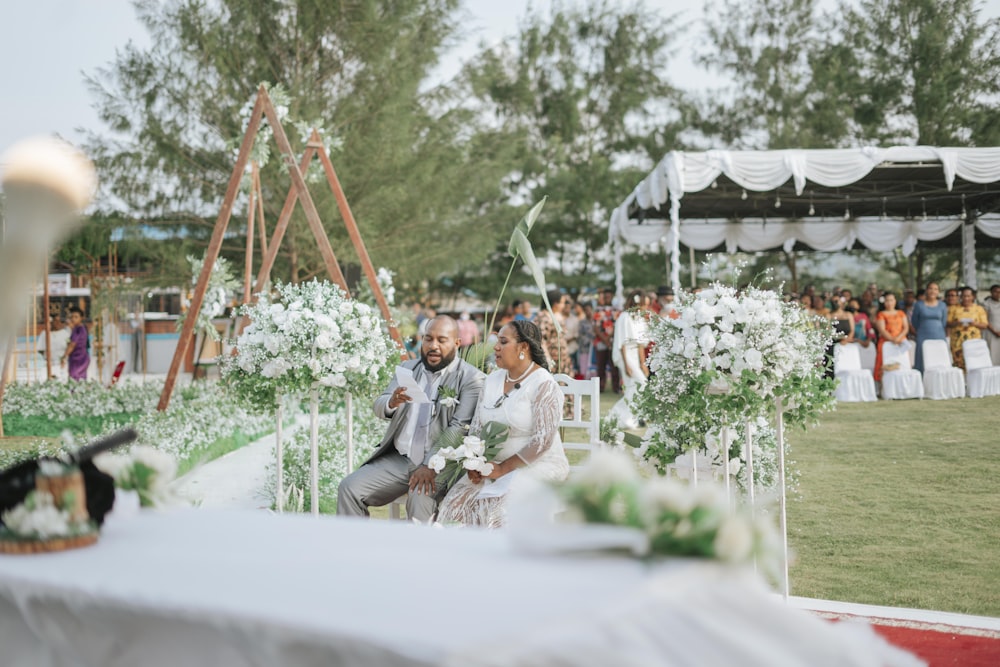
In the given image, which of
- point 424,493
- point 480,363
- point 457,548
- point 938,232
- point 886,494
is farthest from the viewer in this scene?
point 938,232

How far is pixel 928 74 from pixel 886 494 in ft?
65.8

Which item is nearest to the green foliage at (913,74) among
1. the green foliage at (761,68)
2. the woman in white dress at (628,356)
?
the green foliage at (761,68)

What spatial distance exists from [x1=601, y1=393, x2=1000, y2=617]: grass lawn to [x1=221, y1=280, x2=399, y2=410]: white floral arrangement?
2.88 m

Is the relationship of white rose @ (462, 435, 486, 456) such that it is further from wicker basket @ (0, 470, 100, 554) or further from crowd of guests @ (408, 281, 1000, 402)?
crowd of guests @ (408, 281, 1000, 402)

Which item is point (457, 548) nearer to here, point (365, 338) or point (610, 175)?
point (365, 338)

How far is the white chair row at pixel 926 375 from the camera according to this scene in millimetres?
14391

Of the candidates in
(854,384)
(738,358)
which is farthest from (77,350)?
(738,358)

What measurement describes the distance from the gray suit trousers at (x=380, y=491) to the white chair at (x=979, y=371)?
37.8 ft

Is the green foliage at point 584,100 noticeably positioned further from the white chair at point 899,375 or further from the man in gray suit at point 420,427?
the man in gray suit at point 420,427

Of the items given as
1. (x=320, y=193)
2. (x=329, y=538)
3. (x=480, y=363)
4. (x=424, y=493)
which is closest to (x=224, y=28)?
(x=320, y=193)

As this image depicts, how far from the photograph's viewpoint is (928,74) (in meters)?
24.2

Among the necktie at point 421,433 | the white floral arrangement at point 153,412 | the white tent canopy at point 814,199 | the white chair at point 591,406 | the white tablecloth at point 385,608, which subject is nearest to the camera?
the white tablecloth at point 385,608

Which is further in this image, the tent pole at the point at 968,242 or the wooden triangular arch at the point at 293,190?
the tent pole at the point at 968,242

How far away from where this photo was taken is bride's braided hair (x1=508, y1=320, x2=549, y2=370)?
5438 millimetres
